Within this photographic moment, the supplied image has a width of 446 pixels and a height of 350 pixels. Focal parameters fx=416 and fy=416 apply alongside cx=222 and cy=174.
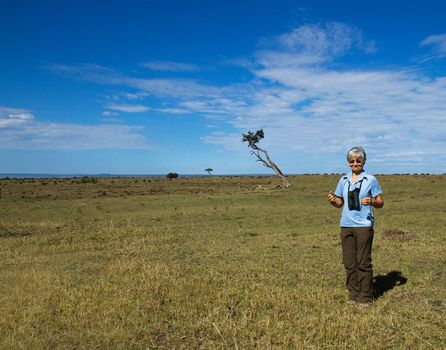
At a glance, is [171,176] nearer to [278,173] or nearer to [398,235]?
[278,173]

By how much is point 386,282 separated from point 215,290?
13.0 feet

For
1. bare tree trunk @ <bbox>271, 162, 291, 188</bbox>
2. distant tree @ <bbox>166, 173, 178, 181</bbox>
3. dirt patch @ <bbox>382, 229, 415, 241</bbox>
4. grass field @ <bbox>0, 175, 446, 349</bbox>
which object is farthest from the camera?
distant tree @ <bbox>166, 173, 178, 181</bbox>

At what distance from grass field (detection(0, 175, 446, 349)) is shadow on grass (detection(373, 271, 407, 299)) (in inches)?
1.2

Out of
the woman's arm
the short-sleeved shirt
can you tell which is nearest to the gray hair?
the short-sleeved shirt

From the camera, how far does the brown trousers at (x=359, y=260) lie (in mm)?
7614

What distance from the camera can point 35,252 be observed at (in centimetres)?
1470

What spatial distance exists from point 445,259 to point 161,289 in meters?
7.78

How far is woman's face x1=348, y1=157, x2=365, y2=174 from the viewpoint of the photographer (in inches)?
301

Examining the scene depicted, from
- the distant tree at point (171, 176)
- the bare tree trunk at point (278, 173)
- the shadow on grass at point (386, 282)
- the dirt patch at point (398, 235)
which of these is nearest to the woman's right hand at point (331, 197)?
the shadow on grass at point (386, 282)

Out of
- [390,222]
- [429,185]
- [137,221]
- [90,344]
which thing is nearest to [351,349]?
[90,344]

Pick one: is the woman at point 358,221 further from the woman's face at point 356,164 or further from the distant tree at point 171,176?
the distant tree at point 171,176

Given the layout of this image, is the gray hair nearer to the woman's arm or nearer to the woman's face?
the woman's face

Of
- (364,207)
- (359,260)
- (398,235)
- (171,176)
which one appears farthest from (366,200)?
(171,176)

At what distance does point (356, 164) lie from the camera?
7.65m
